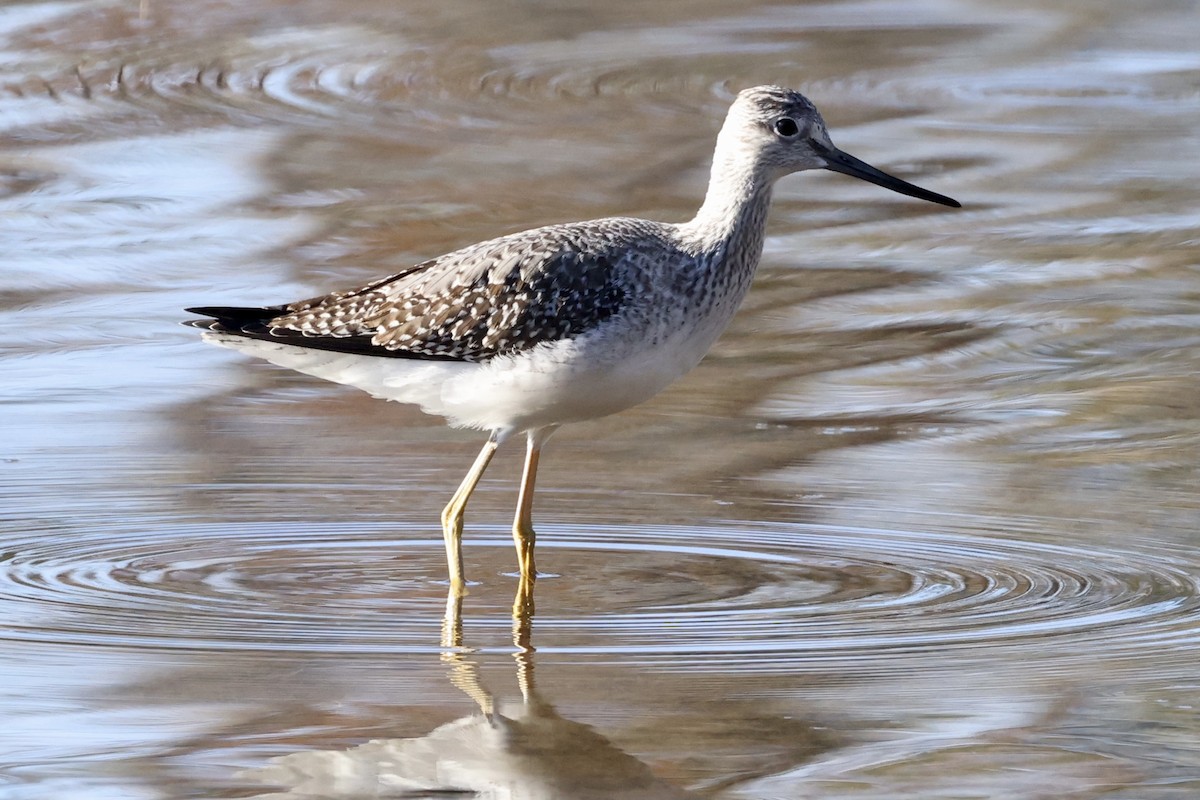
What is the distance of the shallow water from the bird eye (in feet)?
4.82

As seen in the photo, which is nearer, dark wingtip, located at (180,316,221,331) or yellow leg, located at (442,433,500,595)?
yellow leg, located at (442,433,500,595)

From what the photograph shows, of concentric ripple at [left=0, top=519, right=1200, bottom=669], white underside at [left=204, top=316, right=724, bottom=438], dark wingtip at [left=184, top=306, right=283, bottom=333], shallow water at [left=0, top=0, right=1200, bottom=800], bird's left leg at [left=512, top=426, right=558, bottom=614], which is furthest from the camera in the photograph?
dark wingtip at [left=184, top=306, right=283, bottom=333]

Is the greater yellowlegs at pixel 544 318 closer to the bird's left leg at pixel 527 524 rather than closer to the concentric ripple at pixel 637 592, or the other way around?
the bird's left leg at pixel 527 524

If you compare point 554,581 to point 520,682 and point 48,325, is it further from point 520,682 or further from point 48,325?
point 48,325

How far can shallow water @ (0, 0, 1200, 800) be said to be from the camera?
6.14 meters

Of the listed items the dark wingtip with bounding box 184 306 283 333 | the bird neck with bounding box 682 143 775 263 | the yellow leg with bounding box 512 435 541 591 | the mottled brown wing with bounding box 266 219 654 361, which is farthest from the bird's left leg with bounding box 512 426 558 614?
the dark wingtip with bounding box 184 306 283 333

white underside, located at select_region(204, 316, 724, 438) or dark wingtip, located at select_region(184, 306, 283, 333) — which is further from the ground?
dark wingtip, located at select_region(184, 306, 283, 333)

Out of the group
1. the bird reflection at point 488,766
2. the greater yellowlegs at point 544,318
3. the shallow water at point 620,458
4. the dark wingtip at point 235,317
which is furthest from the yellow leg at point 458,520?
the bird reflection at point 488,766

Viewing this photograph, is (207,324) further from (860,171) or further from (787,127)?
(860,171)

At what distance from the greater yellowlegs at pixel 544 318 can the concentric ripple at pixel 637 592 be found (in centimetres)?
36

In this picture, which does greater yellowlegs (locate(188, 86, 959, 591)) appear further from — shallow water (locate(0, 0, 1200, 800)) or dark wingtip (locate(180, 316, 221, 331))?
shallow water (locate(0, 0, 1200, 800))

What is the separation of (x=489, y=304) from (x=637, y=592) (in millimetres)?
1203

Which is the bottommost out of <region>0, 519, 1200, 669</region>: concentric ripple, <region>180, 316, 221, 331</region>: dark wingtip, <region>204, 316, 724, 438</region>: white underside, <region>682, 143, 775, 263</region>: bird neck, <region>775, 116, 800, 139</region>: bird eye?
<region>0, 519, 1200, 669</region>: concentric ripple

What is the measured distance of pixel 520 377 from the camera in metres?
7.77
